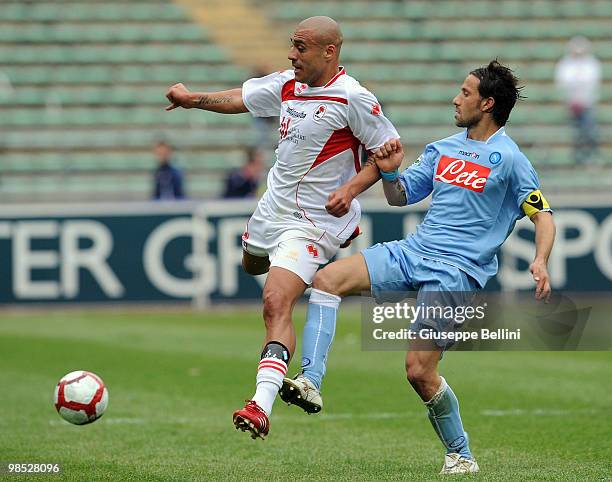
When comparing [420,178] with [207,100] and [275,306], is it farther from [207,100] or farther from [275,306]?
[207,100]

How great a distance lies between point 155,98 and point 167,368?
11.0 metres

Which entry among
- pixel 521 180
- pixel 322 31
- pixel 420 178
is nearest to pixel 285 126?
pixel 322 31

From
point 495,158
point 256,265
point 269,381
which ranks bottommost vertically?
point 269,381

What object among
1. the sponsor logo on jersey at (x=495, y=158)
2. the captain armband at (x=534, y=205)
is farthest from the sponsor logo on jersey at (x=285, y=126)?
the captain armband at (x=534, y=205)

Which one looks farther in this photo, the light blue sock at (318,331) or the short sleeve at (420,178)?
the short sleeve at (420,178)

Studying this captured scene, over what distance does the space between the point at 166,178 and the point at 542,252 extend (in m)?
11.8

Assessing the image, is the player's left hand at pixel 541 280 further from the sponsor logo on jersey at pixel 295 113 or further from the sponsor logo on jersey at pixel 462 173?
the sponsor logo on jersey at pixel 295 113

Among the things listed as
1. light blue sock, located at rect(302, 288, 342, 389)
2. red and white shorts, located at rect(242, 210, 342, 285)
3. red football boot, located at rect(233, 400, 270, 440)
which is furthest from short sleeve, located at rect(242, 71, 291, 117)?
red football boot, located at rect(233, 400, 270, 440)

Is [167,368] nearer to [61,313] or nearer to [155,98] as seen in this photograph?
[61,313]

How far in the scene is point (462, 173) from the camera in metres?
6.73

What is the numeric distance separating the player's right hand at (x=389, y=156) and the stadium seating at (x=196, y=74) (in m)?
12.0

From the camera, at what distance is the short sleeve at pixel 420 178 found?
22.8 feet

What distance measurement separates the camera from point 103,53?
22.9 m

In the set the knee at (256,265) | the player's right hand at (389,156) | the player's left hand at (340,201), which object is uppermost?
the player's right hand at (389,156)
